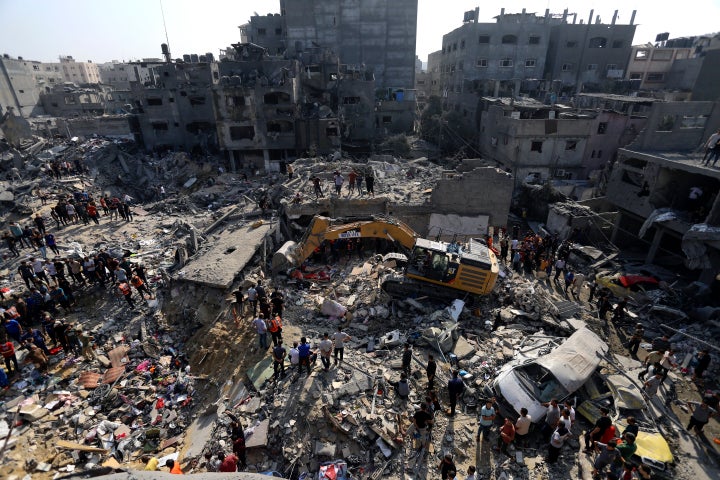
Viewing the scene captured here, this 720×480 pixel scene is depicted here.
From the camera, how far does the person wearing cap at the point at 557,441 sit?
7.94m

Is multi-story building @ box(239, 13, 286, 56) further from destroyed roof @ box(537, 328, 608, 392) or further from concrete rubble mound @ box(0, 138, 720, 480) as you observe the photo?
destroyed roof @ box(537, 328, 608, 392)

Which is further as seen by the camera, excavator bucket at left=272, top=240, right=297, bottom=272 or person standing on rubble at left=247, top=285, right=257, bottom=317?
excavator bucket at left=272, top=240, right=297, bottom=272

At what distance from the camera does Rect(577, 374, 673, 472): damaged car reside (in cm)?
837

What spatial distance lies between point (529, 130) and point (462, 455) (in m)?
26.2

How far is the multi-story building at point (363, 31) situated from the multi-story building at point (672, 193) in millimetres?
33393

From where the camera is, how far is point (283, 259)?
15.2 m

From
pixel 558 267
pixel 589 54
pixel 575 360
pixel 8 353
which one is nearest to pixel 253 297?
pixel 8 353

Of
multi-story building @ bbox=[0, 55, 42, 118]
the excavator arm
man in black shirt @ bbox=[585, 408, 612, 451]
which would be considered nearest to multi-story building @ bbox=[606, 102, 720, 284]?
man in black shirt @ bbox=[585, 408, 612, 451]

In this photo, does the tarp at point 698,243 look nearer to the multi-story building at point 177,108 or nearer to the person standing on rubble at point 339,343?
the person standing on rubble at point 339,343

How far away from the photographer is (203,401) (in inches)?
433

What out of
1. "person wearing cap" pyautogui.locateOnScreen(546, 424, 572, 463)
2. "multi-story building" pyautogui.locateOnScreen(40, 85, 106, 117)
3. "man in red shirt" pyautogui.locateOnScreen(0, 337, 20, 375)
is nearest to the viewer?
"person wearing cap" pyautogui.locateOnScreen(546, 424, 572, 463)

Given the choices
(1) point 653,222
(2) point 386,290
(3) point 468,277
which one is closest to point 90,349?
(2) point 386,290

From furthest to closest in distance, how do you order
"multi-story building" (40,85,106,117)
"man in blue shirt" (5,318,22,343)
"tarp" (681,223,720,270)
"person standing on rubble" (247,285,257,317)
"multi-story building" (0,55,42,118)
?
"multi-story building" (40,85,106,117)
"multi-story building" (0,55,42,118)
"tarp" (681,223,720,270)
"person standing on rubble" (247,285,257,317)
"man in blue shirt" (5,318,22,343)

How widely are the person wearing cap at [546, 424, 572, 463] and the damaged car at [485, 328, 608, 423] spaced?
1.91 ft
